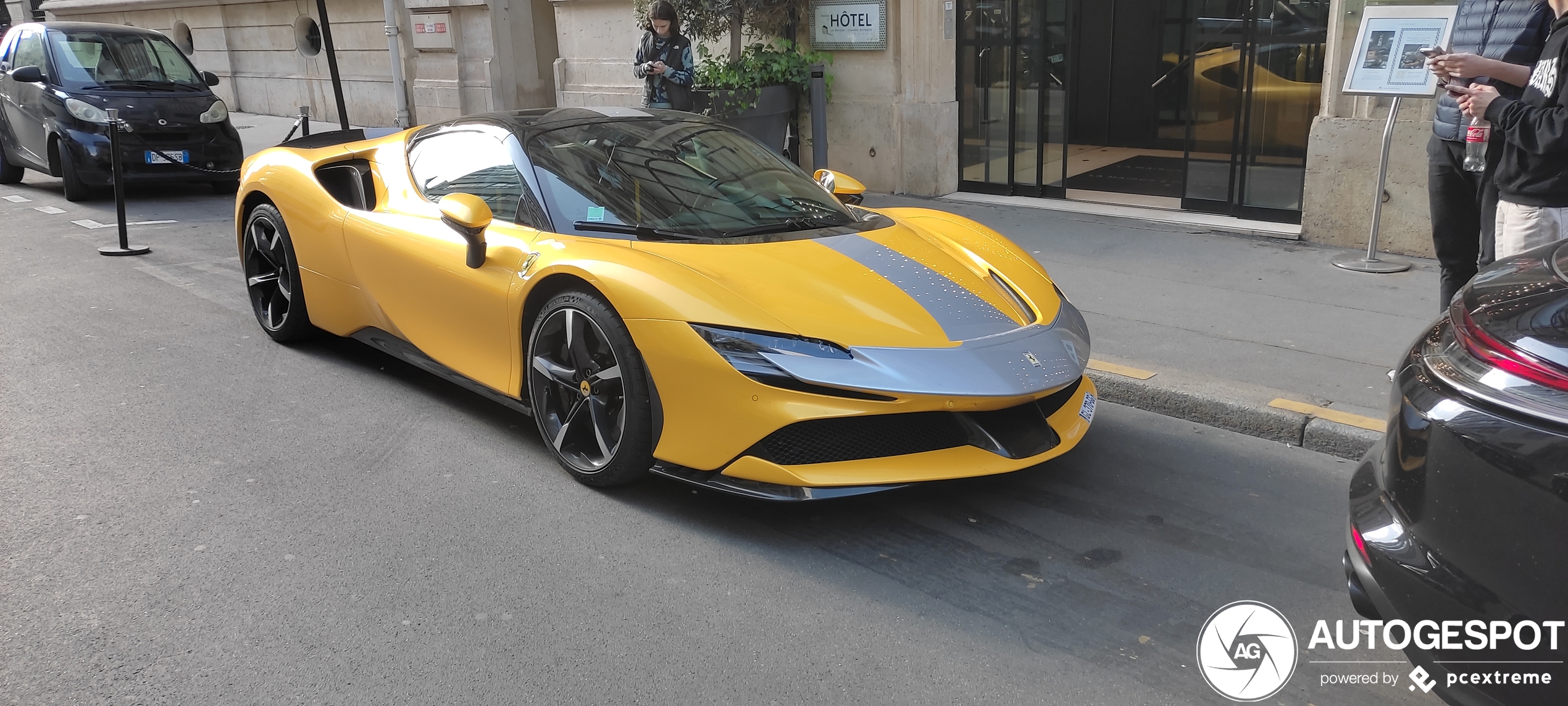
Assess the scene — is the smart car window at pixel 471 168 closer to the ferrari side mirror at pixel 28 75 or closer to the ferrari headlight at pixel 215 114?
the ferrari headlight at pixel 215 114

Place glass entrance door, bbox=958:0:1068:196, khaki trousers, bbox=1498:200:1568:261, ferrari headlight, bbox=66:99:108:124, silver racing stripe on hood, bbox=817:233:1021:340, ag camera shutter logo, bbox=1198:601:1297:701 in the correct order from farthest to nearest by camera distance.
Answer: ferrari headlight, bbox=66:99:108:124 → glass entrance door, bbox=958:0:1068:196 → khaki trousers, bbox=1498:200:1568:261 → silver racing stripe on hood, bbox=817:233:1021:340 → ag camera shutter logo, bbox=1198:601:1297:701

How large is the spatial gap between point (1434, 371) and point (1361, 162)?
5.81m

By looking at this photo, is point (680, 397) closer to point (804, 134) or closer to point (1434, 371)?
point (1434, 371)

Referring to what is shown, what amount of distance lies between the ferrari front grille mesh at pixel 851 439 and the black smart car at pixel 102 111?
30.9 feet

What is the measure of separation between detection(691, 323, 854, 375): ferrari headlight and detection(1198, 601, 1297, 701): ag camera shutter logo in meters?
1.30

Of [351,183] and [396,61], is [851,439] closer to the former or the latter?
[351,183]

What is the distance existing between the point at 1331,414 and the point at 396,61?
45.1 ft

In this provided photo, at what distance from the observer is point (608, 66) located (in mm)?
12898

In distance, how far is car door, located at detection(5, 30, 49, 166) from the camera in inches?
440

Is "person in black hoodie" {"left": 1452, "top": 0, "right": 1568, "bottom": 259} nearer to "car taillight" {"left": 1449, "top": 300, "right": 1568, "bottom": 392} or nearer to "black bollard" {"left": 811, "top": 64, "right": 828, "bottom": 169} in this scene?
"car taillight" {"left": 1449, "top": 300, "right": 1568, "bottom": 392}

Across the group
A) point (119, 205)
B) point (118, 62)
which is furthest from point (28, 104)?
point (119, 205)

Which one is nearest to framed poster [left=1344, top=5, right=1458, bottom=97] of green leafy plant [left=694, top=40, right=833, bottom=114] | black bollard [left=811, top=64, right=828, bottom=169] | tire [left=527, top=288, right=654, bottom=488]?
black bollard [left=811, top=64, right=828, bottom=169]

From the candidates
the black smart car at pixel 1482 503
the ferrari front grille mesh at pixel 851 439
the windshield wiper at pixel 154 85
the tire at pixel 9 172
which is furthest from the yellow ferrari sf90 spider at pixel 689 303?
the tire at pixel 9 172

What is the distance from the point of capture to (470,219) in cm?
418
